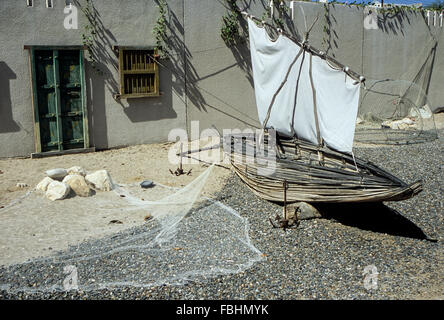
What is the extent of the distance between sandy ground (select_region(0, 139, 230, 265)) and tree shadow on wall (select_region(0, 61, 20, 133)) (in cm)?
66

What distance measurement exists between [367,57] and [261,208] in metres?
9.23

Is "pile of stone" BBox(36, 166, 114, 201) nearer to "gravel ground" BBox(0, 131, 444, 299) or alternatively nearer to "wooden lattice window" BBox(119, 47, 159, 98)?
"gravel ground" BBox(0, 131, 444, 299)

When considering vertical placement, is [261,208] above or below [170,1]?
below

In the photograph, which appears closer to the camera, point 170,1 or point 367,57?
point 170,1

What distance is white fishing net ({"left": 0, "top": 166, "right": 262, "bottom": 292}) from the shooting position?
17.0ft

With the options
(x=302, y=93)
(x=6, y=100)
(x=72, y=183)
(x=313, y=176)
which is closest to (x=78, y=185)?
(x=72, y=183)

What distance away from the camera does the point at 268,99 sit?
8703 mm

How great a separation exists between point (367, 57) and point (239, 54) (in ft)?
16.2

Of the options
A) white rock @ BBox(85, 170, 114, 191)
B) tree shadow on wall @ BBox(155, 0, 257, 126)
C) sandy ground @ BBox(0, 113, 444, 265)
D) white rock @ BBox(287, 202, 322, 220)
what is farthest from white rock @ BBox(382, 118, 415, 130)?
white rock @ BBox(85, 170, 114, 191)
